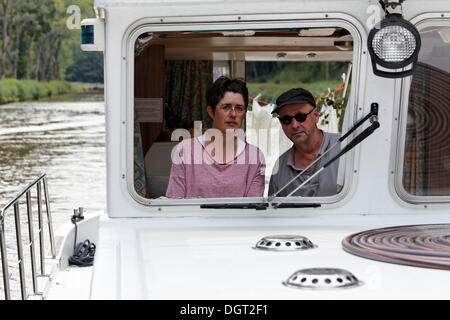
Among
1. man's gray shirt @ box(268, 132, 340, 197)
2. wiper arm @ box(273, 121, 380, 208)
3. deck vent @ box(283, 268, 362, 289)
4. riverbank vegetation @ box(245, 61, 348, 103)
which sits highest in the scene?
riverbank vegetation @ box(245, 61, 348, 103)

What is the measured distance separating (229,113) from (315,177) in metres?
0.48

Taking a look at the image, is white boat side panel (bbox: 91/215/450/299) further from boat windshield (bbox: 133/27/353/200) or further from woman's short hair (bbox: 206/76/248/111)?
woman's short hair (bbox: 206/76/248/111)

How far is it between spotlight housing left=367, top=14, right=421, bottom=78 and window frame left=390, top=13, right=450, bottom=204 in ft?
0.62

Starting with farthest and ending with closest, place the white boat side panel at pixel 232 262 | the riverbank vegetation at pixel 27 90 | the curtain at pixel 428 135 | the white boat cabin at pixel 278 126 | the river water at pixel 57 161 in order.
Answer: the riverbank vegetation at pixel 27 90, the river water at pixel 57 161, the curtain at pixel 428 135, the white boat cabin at pixel 278 126, the white boat side panel at pixel 232 262

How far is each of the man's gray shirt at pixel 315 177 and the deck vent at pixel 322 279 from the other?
1.14m

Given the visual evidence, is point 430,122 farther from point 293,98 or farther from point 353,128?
point 293,98

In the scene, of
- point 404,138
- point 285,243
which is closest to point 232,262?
point 285,243

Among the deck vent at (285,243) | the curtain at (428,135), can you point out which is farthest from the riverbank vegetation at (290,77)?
the deck vent at (285,243)

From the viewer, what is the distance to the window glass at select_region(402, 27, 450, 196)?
3.50 metres

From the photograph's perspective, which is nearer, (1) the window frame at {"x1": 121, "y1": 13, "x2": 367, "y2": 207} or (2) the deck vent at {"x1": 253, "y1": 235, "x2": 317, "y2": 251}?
(2) the deck vent at {"x1": 253, "y1": 235, "x2": 317, "y2": 251}

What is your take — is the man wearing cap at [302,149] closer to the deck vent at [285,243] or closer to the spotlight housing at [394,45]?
the spotlight housing at [394,45]

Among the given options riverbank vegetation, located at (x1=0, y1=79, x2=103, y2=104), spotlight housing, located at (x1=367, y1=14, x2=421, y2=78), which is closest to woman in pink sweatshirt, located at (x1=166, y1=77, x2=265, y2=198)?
spotlight housing, located at (x1=367, y1=14, x2=421, y2=78)

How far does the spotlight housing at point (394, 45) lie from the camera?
324cm
